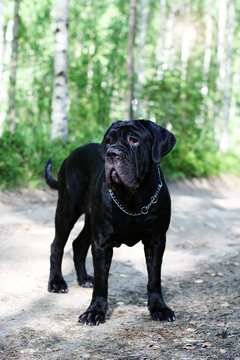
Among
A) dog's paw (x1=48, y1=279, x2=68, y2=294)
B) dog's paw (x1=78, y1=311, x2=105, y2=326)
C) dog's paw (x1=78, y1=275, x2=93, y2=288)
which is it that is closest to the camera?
dog's paw (x1=78, y1=311, x2=105, y2=326)

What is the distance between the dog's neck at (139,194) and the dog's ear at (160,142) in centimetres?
16

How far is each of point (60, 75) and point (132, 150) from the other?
7.53 meters

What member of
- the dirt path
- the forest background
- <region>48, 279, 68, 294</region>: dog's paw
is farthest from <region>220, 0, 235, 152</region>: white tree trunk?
<region>48, 279, 68, 294</region>: dog's paw

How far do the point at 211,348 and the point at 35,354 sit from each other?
1072 mm

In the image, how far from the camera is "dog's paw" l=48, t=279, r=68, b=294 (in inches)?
169

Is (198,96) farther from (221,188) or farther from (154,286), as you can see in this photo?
(154,286)

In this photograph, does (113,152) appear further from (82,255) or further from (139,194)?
(82,255)

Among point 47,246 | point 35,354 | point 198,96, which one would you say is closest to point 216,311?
point 35,354

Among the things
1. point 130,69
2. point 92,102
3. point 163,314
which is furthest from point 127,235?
point 130,69

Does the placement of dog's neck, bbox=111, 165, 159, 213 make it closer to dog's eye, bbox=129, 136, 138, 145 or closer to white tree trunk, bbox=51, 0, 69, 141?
dog's eye, bbox=129, 136, 138, 145

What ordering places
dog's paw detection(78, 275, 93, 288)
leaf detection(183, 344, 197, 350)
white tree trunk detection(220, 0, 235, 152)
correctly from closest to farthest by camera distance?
leaf detection(183, 344, 197, 350)
dog's paw detection(78, 275, 93, 288)
white tree trunk detection(220, 0, 235, 152)

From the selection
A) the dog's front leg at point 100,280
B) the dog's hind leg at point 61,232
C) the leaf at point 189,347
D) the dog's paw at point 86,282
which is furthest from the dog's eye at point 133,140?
the dog's paw at point 86,282

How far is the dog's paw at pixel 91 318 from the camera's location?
3.46m

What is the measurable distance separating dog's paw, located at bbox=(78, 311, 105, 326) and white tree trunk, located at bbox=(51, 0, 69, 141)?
7264 millimetres
